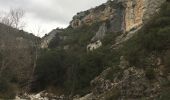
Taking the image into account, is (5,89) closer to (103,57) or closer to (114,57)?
(114,57)

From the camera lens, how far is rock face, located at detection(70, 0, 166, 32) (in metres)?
53.7

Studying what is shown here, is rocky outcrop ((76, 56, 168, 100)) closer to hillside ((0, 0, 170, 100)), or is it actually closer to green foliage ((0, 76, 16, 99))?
hillside ((0, 0, 170, 100))

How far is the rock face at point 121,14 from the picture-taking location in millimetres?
53694

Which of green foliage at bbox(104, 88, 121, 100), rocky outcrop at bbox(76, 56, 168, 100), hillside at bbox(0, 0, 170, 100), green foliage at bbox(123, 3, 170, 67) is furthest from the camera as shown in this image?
green foliage at bbox(123, 3, 170, 67)

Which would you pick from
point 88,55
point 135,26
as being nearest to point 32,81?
point 88,55

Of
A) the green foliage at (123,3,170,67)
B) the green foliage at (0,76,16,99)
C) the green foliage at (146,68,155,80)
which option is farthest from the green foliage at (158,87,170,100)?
the green foliage at (0,76,16,99)

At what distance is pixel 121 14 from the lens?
6969 centimetres

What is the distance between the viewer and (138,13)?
189 feet

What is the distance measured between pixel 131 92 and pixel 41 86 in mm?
29802

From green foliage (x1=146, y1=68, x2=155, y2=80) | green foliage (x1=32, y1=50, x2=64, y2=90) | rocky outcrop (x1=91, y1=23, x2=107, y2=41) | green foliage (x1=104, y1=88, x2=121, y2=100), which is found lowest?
green foliage (x1=104, y1=88, x2=121, y2=100)

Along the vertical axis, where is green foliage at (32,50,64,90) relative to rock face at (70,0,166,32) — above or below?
below

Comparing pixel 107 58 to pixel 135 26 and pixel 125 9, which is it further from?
pixel 125 9

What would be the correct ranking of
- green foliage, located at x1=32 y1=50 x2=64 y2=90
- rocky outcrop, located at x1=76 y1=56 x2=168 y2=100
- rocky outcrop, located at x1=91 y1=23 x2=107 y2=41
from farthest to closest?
rocky outcrop, located at x1=91 y1=23 x2=107 y2=41 < green foliage, located at x1=32 y1=50 x2=64 y2=90 < rocky outcrop, located at x1=76 y1=56 x2=168 y2=100

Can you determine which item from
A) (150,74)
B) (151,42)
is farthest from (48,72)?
(150,74)
